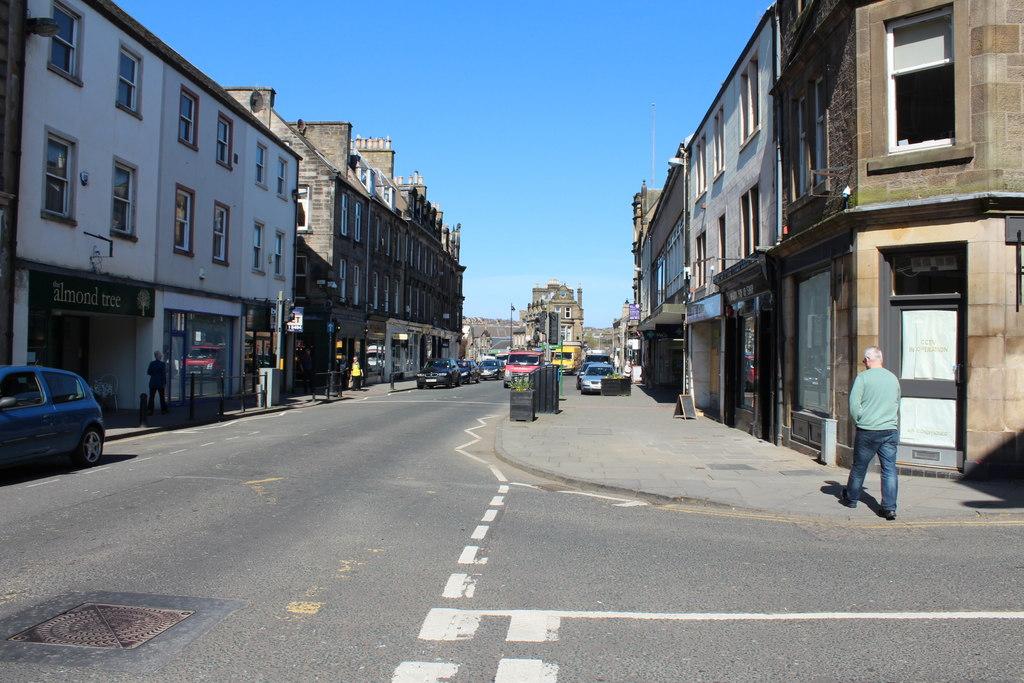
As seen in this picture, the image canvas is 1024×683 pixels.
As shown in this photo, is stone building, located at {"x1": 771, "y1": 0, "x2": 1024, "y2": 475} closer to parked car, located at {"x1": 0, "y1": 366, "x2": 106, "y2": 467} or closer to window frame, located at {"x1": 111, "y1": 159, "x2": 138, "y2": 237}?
parked car, located at {"x1": 0, "y1": 366, "x2": 106, "y2": 467}

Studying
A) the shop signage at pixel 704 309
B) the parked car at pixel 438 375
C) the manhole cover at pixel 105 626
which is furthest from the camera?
the parked car at pixel 438 375

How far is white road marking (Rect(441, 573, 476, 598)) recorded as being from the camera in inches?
214

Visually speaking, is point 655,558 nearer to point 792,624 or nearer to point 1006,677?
point 792,624

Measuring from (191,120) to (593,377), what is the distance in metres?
21.5

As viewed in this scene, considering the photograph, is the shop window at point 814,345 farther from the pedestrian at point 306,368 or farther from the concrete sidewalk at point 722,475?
the pedestrian at point 306,368

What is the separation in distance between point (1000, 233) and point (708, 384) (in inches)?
607

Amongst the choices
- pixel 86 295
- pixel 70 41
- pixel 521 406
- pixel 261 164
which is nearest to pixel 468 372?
pixel 261 164

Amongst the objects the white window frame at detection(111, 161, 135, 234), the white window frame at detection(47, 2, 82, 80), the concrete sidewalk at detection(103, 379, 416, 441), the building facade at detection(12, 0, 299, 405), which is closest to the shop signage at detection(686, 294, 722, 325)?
the concrete sidewalk at detection(103, 379, 416, 441)

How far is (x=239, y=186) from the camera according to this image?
2712cm

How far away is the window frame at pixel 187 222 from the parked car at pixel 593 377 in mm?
19755

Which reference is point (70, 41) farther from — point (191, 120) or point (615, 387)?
point (615, 387)

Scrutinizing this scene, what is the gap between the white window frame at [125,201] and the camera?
1986 centimetres

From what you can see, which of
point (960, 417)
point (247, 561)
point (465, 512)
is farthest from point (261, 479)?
point (960, 417)

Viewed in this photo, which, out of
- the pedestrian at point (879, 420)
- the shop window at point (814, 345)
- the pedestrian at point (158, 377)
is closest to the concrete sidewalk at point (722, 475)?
the pedestrian at point (879, 420)
